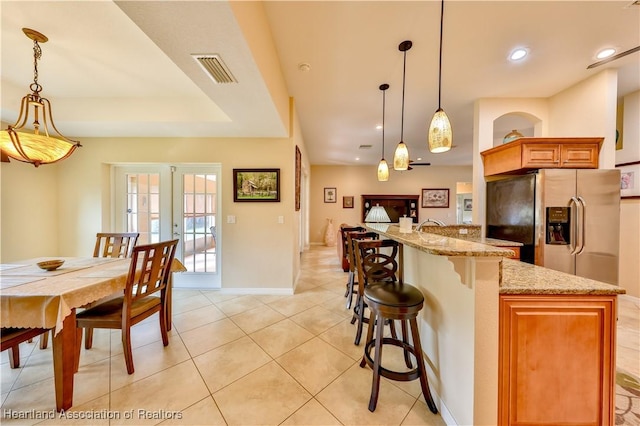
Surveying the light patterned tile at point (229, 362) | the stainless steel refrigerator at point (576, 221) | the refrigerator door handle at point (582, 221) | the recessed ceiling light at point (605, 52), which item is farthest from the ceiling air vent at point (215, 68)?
the refrigerator door handle at point (582, 221)

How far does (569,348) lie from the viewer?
1.09 meters

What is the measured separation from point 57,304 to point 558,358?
278 centimetres

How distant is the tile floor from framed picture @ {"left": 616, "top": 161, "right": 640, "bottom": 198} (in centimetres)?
161

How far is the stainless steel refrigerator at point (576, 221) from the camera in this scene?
242 cm

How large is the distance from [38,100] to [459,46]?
12.4ft

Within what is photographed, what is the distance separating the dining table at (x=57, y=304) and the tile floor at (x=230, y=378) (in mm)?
244

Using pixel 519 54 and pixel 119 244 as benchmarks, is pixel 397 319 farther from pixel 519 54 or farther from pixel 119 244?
pixel 119 244

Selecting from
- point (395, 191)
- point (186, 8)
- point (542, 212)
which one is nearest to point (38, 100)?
point (186, 8)

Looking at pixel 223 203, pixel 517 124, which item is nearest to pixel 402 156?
pixel 223 203

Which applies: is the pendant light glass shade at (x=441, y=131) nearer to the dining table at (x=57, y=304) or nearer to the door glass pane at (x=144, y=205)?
the dining table at (x=57, y=304)

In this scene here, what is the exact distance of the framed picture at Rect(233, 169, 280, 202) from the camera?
3229mm

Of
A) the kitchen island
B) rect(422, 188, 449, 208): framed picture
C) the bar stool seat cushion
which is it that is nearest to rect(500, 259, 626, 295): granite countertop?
the kitchen island

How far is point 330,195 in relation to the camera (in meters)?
7.73

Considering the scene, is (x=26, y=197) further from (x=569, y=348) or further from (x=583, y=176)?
(x=583, y=176)
